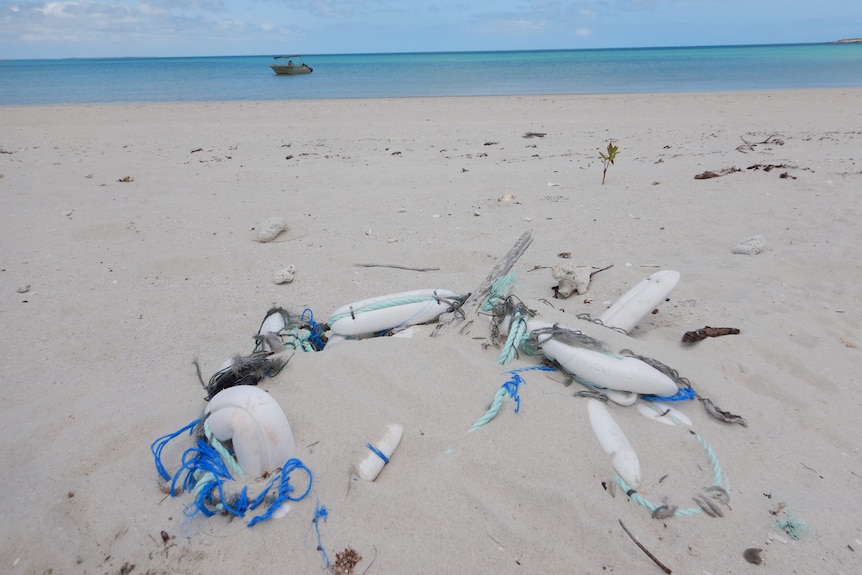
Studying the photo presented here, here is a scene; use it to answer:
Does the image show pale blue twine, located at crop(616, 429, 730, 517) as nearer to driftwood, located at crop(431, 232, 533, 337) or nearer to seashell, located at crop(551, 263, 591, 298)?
driftwood, located at crop(431, 232, 533, 337)

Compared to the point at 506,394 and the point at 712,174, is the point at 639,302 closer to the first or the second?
the point at 506,394

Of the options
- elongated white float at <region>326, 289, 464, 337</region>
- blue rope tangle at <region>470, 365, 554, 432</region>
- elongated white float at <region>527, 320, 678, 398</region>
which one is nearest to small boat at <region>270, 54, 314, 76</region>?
→ elongated white float at <region>326, 289, 464, 337</region>

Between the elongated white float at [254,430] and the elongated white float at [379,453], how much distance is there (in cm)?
30

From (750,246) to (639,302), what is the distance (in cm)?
178

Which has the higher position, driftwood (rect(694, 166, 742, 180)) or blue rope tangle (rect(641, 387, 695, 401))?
driftwood (rect(694, 166, 742, 180))

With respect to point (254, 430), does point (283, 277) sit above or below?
below

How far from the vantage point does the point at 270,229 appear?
4.83 meters

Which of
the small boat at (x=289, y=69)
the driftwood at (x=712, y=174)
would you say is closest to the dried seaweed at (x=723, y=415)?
the driftwood at (x=712, y=174)

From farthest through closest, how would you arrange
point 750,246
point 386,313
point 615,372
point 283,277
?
point 750,246 < point 283,277 < point 386,313 < point 615,372

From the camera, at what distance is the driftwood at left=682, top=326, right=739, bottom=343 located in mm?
2986

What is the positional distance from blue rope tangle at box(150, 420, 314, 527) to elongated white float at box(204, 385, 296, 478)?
53mm

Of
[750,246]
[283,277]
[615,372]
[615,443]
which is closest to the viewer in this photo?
[615,443]

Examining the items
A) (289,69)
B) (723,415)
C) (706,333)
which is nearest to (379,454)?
(723,415)

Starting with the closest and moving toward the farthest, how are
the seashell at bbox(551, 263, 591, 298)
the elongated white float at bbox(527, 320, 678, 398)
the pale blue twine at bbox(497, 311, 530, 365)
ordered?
the elongated white float at bbox(527, 320, 678, 398), the pale blue twine at bbox(497, 311, 530, 365), the seashell at bbox(551, 263, 591, 298)
